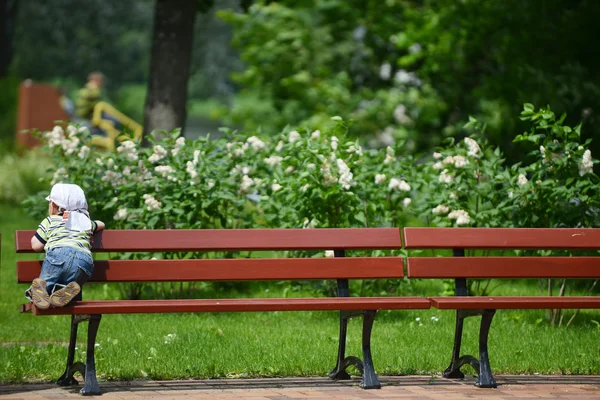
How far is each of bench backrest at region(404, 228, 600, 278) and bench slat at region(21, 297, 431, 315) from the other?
1.08 feet

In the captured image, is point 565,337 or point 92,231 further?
point 565,337

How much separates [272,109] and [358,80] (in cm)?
163

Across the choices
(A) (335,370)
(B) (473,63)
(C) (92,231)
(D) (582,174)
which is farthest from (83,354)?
(B) (473,63)

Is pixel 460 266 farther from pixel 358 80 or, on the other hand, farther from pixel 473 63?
pixel 358 80

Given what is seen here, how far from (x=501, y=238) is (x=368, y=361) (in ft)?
3.67

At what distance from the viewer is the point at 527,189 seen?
8266 mm

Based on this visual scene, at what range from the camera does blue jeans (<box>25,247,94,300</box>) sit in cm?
591

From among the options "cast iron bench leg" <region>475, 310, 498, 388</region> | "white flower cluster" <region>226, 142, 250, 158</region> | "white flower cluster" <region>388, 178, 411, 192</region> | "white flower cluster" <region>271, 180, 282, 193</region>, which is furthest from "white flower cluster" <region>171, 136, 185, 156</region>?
"cast iron bench leg" <region>475, 310, 498, 388</region>

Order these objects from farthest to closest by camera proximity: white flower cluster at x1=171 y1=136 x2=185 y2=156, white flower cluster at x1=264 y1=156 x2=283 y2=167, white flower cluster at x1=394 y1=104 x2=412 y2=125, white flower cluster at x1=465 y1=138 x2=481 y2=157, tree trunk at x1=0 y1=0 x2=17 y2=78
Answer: tree trunk at x1=0 y1=0 x2=17 y2=78 < white flower cluster at x1=394 y1=104 x2=412 y2=125 < white flower cluster at x1=264 y1=156 x2=283 y2=167 < white flower cluster at x1=171 y1=136 x2=185 y2=156 < white flower cluster at x1=465 y1=138 x2=481 y2=157

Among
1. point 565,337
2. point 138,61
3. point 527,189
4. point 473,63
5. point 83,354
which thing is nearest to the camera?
point 83,354

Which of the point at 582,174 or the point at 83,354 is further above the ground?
the point at 582,174

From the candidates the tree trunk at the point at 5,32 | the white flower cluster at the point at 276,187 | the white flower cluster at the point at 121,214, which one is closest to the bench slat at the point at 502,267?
the white flower cluster at the point at 276,187

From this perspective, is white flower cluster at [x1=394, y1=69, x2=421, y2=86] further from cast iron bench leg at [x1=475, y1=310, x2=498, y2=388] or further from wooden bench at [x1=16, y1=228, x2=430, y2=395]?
cast iron bench leg at [x1=475, y1=310, x2=498, y2=388]

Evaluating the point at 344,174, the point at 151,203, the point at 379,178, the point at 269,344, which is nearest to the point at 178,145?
the point at 151,203
